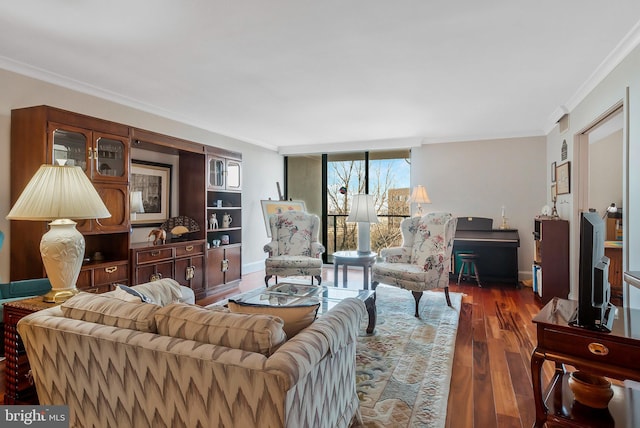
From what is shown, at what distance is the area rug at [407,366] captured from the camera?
6.42 feet

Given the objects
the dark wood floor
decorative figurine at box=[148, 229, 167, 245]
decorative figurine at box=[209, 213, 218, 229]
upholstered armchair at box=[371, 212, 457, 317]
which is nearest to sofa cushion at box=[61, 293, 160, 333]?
the dark wood floor

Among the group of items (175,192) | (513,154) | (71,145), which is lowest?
(175,192)

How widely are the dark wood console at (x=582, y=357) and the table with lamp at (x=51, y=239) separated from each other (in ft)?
8.18

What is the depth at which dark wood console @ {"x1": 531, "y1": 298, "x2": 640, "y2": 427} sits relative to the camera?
141cm

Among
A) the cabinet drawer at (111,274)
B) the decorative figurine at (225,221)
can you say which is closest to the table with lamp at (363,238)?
the decorative figurine at (225,221)

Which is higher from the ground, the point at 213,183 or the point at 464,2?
the point at 464,2

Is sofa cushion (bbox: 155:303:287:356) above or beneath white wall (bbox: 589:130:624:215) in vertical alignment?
beneath

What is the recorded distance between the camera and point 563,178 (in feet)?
14.2

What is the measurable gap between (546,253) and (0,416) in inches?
199

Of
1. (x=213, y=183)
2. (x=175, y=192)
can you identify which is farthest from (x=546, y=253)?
(x=175, y=192)

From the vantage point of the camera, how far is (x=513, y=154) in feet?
18.2

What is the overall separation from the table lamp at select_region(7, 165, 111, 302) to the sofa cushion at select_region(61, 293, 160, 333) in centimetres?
54

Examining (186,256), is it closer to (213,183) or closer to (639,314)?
(213,183)

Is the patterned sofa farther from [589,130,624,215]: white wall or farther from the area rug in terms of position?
[589,130,624,215]: white wall
